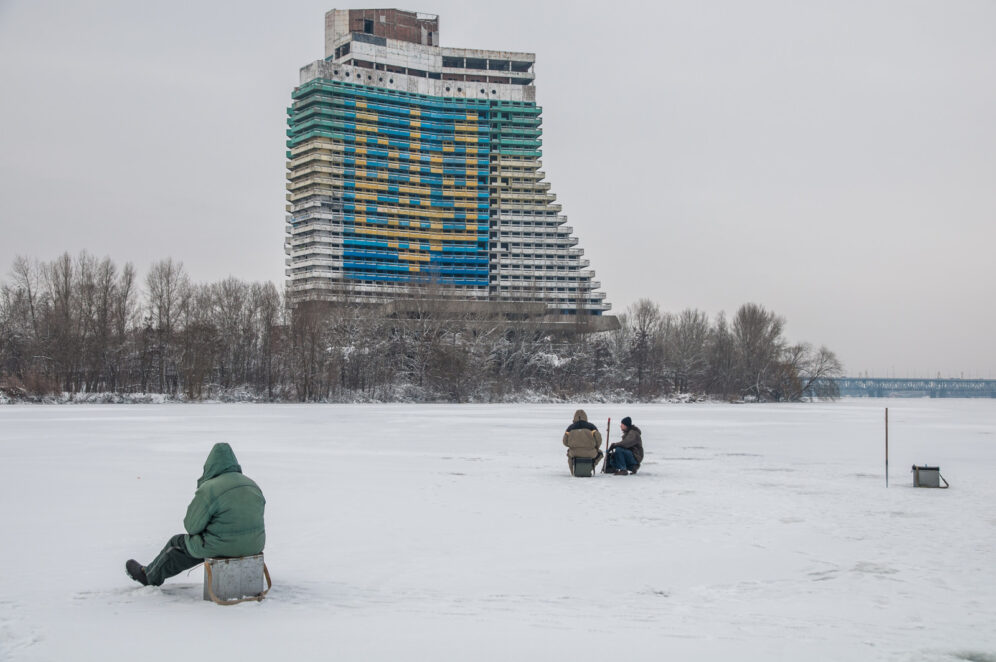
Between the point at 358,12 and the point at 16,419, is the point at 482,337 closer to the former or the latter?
the point at 16,419

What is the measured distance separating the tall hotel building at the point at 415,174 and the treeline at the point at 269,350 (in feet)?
227

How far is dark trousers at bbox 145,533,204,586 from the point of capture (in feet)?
26.4

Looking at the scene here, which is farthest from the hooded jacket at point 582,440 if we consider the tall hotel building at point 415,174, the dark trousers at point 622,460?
the tall hotel building at point 415,174

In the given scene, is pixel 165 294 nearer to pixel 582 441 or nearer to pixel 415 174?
pixel 582 441

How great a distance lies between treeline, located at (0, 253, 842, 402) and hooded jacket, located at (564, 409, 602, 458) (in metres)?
57.6

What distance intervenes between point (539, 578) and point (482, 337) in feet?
266

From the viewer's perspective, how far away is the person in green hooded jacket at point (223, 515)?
7656 millimetres

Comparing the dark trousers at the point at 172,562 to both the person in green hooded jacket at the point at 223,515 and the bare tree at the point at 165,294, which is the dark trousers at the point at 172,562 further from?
the bare tree at the point at 165,294

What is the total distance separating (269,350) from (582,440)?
68.1 meters

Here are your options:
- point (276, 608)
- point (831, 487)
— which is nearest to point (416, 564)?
point (276, 608)

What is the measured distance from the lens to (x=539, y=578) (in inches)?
357

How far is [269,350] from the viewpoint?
8200 cm

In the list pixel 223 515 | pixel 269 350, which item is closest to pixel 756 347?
pixel 269 350

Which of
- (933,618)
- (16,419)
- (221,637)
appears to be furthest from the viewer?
(16,419)
